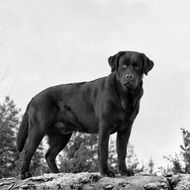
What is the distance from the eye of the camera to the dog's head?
→ 858 centimetres

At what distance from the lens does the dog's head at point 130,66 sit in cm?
858

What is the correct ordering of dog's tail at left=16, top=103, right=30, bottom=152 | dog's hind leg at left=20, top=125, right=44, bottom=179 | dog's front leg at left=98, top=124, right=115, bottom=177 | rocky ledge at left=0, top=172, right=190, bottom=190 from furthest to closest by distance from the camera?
dog's tail at left=16, top=103, right=30, bottom=152
dog's hind leg at left=20, top=125, right=44, bottom=179
dog's front leg at left=98, top=124, right=115, bottom=177
rocky ledge at left=0, top=172, right=190, bottom=190

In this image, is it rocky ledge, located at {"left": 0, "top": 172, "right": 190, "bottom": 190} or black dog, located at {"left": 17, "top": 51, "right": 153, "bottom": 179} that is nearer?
rocky ledge, located at {"left": 0, "top": 172, "right": 190, "bottom": 190}

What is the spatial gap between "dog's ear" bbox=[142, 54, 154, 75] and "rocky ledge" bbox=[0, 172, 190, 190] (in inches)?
74.4

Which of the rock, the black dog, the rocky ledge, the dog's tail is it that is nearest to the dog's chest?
the black dog

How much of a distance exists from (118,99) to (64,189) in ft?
6.07

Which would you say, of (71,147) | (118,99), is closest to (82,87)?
(118,99)

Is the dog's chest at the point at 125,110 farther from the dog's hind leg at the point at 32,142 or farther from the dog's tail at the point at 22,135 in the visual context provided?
the dog's tail at the point at 22,135

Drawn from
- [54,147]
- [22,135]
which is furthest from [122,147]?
[22,135]

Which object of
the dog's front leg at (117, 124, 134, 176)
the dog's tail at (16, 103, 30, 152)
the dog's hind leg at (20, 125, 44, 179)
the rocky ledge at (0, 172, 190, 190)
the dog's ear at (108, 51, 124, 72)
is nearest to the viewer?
the rocky ledge at (0, 172, 190, 190)

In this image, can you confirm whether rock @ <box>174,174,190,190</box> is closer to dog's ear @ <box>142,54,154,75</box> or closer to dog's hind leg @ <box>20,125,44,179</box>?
dog's ear @ <box>142,54,154,75</box>

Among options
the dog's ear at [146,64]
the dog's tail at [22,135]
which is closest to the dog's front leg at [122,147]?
the dog's ear at [146,64]

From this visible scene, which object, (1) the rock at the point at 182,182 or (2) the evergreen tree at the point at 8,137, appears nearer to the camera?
(1) the rock at the point at 182,182

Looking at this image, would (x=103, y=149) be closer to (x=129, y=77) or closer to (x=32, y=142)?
(x=129, y=77)
